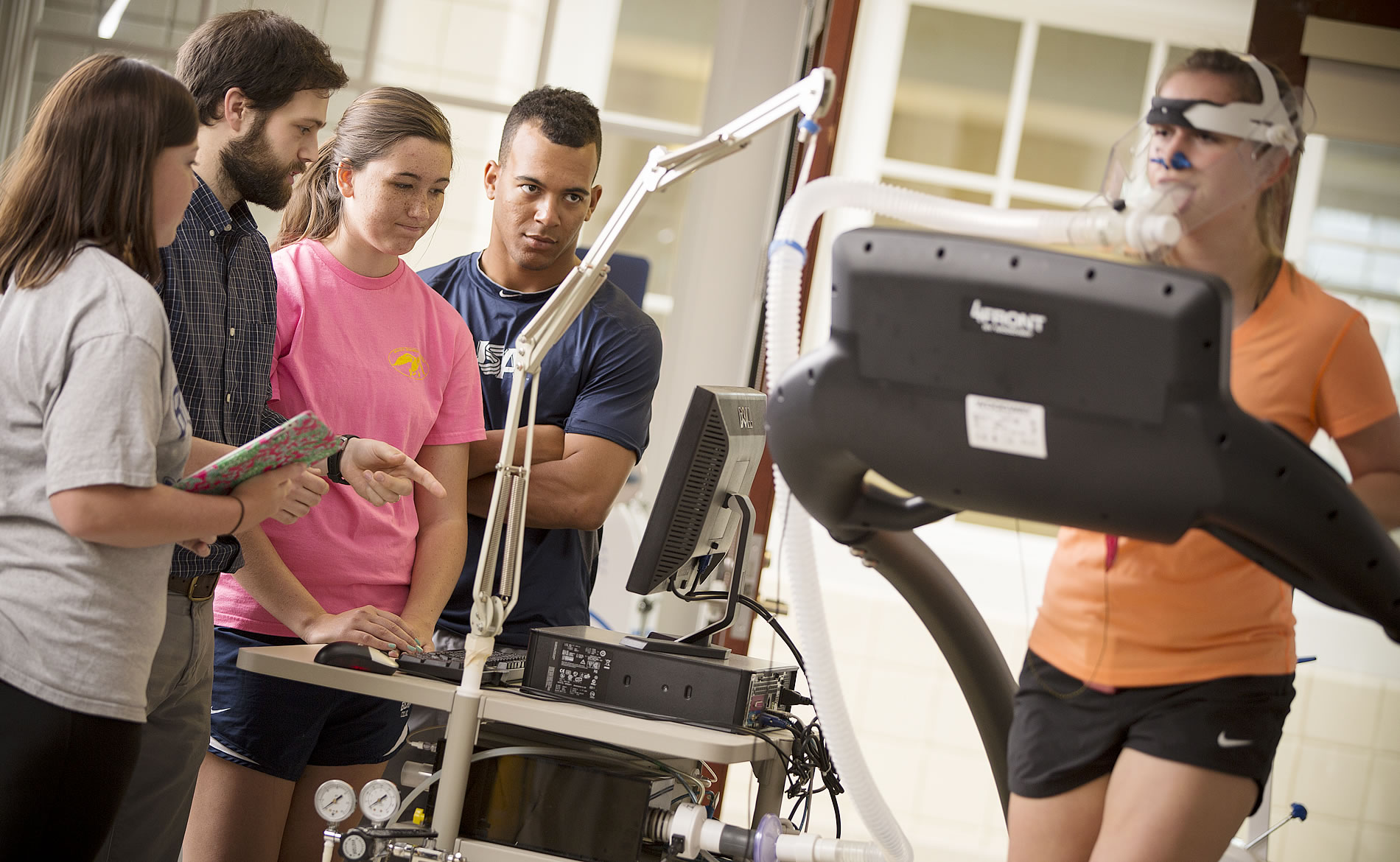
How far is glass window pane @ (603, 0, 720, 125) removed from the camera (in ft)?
12.9

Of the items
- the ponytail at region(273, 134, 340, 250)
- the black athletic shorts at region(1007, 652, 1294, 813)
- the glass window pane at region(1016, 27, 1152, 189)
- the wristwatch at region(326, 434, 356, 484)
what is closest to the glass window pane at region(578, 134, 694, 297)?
the glass window pane at region(1016, 27, 1152, 189)

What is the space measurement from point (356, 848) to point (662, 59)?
335cm

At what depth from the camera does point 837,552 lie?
5.04 metres

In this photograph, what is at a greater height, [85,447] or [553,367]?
[553,367]

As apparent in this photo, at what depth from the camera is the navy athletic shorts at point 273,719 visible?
5.55ft

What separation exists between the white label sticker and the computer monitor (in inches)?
27.5

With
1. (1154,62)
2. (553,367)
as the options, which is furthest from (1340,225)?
(553,367)

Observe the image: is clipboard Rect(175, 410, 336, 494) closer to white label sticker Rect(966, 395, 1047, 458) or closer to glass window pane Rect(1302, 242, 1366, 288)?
white label sticker Rect(966, 395, 1047, 458)

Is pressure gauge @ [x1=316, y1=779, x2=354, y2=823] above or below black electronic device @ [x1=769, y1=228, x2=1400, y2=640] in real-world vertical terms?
below

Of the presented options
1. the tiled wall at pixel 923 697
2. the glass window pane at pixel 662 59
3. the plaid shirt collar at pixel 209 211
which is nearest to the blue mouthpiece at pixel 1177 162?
the plaid shirt collar at pixel 209 211

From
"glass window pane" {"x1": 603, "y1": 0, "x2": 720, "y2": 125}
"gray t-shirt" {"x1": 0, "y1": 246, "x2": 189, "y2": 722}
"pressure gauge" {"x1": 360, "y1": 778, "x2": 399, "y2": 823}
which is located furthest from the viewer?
"glass window pane" {"x1": 603, "y1": 0, "x2": 720, "y2": 125}

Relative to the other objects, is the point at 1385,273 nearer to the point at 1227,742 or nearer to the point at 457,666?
the point at 1227,742

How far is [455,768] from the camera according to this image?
4.58 ft

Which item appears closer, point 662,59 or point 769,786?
point 769,786
